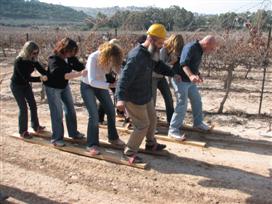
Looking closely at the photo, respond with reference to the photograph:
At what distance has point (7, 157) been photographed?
6621 mm

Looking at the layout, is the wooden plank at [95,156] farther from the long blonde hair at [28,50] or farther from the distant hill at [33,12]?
the distant hill at [33,12]

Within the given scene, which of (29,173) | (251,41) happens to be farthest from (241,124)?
(29,173)

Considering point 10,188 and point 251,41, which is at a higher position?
point 251,41

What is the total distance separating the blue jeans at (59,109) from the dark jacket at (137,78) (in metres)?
1.42

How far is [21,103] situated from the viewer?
282 inches

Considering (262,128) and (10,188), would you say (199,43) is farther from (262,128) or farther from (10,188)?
(10,188)

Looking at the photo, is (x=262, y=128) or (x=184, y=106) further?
(x=262, y=128)

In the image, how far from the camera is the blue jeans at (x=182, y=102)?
7078 millimetres

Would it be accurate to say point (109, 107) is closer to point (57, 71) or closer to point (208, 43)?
point (57, 71)

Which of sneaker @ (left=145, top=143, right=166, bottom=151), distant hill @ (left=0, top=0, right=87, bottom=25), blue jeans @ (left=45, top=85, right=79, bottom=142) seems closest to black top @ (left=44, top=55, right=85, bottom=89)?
blue jeans @ (left=45, top=85, right=79, bottom=142)

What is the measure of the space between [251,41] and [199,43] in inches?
146

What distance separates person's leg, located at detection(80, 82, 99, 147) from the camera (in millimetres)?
6414

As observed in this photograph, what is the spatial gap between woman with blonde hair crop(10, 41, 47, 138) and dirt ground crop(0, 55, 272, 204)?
1.37 feet

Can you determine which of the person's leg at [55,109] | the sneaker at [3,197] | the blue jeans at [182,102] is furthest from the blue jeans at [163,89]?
the sneaker at [3,197]
